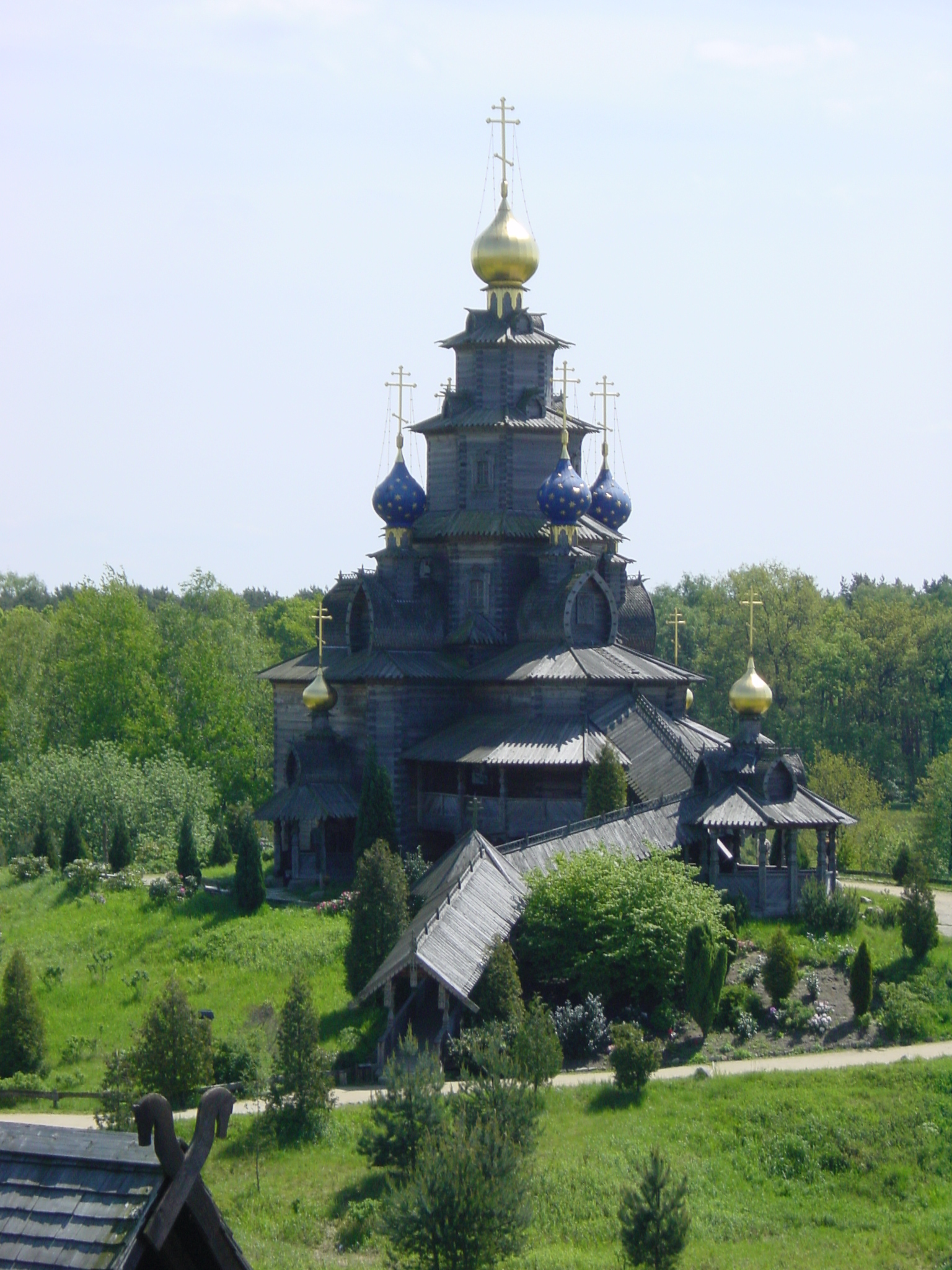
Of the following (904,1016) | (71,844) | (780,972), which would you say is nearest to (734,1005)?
(780,972)

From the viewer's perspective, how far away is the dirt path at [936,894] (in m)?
34.0

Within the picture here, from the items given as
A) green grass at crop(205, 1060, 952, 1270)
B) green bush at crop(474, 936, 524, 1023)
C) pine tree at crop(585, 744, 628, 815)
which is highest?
pine tree at crop(585, 744, 628, 815)

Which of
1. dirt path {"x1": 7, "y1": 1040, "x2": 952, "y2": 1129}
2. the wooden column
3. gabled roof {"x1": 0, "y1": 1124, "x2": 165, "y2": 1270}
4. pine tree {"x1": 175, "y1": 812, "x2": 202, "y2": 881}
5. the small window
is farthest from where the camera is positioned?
the small window

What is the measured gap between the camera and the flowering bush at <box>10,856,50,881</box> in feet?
132

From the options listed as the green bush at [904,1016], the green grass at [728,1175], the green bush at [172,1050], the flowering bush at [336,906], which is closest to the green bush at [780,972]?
the green bush at [904,1016]

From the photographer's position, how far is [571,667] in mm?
35625

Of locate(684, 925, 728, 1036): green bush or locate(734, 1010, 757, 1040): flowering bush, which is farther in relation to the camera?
locate(734, 1010, 757, 1040): flowering bush

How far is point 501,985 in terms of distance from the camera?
24719 mm

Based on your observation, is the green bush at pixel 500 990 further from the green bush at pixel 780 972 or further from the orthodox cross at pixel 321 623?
the orthodox cross at pixel 321 623

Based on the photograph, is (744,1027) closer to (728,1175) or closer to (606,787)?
(728,1175)

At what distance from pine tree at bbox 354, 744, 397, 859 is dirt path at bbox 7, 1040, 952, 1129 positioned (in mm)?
10830

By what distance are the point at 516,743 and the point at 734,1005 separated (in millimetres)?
9632

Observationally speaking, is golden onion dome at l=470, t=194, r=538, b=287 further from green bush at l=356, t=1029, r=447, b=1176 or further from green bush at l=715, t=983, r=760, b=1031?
green bush at l=356, t=1029, r=447, b=1176

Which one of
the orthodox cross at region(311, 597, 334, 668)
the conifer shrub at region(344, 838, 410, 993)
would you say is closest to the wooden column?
the conifer shrub at region(344, 838, 410, 993)
